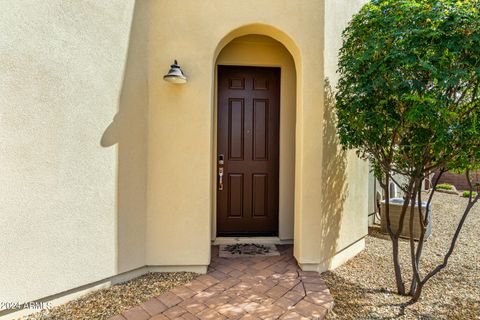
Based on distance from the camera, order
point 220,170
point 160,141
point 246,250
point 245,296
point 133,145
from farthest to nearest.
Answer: point 220,170 < point 246,250 < point 160,141 < point 133,145 < point 245,296

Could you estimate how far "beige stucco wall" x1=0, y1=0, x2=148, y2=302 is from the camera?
6.81ft

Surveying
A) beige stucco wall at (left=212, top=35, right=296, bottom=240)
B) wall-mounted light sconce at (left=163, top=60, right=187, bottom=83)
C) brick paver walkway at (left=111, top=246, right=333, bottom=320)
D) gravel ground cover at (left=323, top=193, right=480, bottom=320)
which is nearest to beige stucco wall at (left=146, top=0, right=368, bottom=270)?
wall-mounted light sconce at (left=163, top=60, right=187, bottom=83)

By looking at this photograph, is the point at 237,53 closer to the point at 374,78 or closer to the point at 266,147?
the point at 266,147

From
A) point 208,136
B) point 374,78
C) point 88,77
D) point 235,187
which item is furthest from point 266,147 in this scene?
point 88,77

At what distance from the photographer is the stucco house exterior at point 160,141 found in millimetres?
2152

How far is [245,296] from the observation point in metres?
2.46

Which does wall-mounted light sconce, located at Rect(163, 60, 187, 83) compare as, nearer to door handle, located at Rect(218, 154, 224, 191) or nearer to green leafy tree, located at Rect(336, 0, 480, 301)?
door handle, located at Rect(218, 154, 224, 191)

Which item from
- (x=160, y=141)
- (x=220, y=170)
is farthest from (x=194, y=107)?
(x=220, y=170)

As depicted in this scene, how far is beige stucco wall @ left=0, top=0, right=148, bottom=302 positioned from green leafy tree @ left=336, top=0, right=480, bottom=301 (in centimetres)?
235

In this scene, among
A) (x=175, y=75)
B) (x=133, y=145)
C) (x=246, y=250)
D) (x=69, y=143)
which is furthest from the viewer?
(x=246, y=250)

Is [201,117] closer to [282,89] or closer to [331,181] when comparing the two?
[282,89]

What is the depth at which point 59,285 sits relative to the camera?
231 cm

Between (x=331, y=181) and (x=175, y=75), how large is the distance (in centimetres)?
224

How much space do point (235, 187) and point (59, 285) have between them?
236cm
